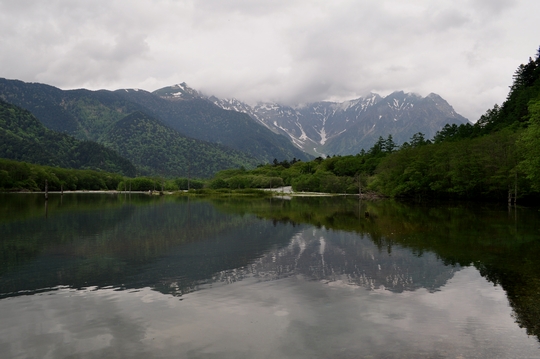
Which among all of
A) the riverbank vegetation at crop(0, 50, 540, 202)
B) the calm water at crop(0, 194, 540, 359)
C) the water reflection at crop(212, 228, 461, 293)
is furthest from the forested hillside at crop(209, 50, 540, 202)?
the water reflection at crop(212, 228, 461, 293)

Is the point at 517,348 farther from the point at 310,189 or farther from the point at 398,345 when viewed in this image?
the point at 310,189

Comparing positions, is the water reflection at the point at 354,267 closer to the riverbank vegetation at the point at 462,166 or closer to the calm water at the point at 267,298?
the calm water at the point at 267,298

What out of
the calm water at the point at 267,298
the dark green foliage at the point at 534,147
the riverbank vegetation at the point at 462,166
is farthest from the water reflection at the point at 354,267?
the riverbank vegetation at the point at 462,166

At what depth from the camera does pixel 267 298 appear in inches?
607

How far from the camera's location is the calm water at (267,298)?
10.9 metres

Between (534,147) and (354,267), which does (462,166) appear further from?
(354,267)

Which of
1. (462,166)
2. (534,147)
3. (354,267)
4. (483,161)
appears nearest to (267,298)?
(354,267)

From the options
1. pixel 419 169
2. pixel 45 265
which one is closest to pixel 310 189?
pixel 419 169

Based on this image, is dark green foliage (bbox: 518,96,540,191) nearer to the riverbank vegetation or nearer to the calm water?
the riverbank vegetation

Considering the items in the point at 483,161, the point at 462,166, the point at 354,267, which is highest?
the point at 483,161

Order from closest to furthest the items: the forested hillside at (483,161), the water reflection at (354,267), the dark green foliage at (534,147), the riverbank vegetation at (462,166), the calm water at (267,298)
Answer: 1. the calm water at (267,298)
2. the water reflection at (354,267)
3. the dark green foliage at (534,147)
4. the forested hillside at (483,161)
5. the riverbank vegetation at (462,166)

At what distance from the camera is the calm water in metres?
10.9

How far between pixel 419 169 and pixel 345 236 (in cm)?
7297

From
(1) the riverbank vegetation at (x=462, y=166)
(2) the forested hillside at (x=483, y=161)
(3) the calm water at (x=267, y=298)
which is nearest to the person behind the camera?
(3) the calm water at (x=267, y=298)
